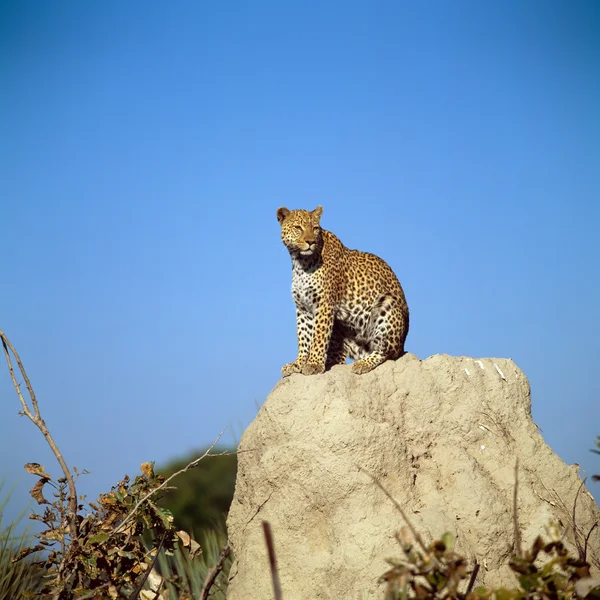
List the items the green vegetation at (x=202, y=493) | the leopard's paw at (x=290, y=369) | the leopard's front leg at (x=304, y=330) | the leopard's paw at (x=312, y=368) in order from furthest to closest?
the green vegetation at (x=202, y=493), the leopard's front leg at (x=304, y=330), the leopard's paw at (x=290, y=369), the leopard's paw at (x=312, y=368)

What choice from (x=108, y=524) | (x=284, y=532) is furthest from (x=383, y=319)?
(x=108, y=524)

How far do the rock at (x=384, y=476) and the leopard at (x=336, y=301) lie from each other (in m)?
0.48

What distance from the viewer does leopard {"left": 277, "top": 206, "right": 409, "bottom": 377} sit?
7594mm

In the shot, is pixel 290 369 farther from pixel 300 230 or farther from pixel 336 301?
pixel 300 230

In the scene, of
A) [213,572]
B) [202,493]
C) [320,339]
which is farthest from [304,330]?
[202,493]

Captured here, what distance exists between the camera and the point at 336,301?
778 cm

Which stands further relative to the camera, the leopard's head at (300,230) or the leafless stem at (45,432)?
the leopard's head at (300,230)

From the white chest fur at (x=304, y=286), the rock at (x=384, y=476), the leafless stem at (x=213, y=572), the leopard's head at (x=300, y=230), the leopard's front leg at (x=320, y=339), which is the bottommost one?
the leafless stem at (x=213, y=572)

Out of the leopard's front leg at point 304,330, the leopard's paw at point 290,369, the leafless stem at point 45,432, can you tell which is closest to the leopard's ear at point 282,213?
the leopard's front leg at point 304,330

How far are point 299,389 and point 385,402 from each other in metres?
0.77

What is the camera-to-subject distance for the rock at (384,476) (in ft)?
20.2

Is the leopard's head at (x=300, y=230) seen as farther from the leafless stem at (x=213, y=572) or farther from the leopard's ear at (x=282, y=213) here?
the leafless stem at (x=213, y=572)

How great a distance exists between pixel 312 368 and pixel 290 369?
0.24 m

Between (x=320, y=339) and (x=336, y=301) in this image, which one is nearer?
(x=320, y=339)
